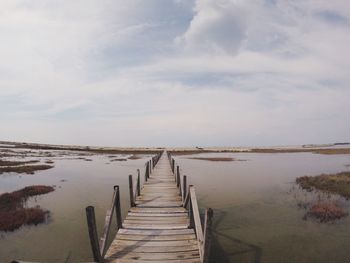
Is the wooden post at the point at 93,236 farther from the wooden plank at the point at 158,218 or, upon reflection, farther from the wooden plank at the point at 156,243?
the wooden plank at the point at 158,218

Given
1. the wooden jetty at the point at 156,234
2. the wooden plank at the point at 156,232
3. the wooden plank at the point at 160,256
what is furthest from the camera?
the wooden plank at the point at 156,232

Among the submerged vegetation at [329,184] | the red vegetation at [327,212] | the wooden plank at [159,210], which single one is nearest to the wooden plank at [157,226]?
the wooden plank at [159,210]

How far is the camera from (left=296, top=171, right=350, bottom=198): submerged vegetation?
20533mm

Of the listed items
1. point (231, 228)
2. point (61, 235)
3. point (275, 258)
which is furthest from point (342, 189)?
point (61, 235)

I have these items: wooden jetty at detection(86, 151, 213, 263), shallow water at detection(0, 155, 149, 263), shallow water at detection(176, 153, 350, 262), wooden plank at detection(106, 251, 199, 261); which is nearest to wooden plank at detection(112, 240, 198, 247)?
wooden jetty at detection(86, 151, 213, 263)

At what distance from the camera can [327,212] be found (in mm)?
14625

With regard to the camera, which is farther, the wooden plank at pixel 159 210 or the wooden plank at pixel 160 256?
the wooden plank at pixel 159 210

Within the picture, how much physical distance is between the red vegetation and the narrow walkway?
7007mm

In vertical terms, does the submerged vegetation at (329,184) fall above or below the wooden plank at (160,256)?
below

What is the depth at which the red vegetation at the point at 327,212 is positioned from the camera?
555 inches

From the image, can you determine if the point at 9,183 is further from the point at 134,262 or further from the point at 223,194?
the point at 134,262

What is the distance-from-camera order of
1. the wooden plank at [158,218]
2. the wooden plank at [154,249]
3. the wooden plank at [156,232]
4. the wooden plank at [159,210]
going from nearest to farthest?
the wooden plank at [154,249]
the wooden plank at [156,232]
the wooden plank at [158,218]
the wooden plank at [159,210]

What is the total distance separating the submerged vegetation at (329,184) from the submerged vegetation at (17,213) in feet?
59.9

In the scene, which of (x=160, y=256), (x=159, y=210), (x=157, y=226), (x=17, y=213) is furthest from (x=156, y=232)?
(x=17, y=213)
